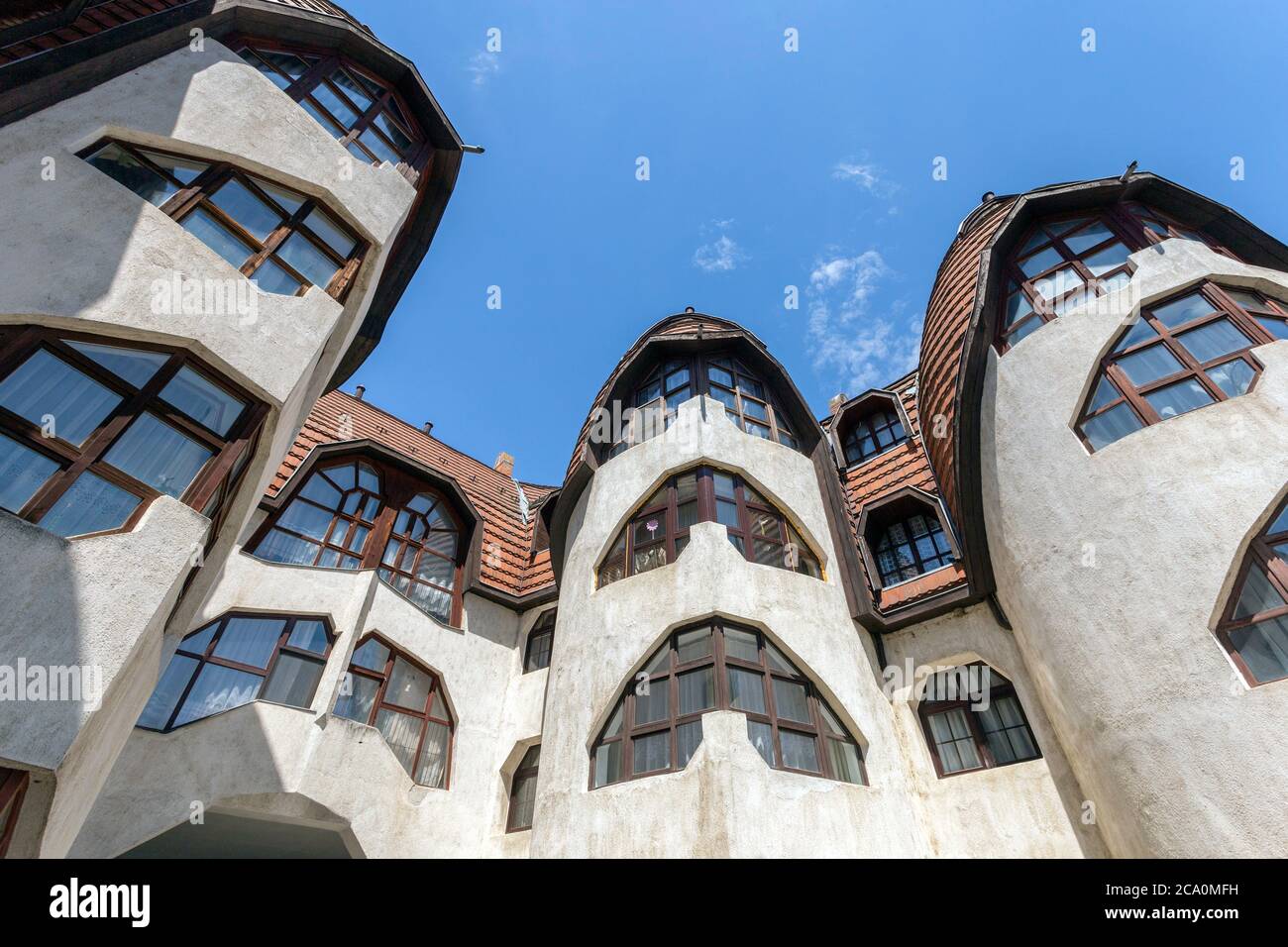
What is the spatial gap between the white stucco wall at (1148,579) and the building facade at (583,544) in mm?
41

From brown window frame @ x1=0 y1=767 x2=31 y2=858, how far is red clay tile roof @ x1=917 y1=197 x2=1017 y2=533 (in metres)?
11.7

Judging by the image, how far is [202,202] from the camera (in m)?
7.40

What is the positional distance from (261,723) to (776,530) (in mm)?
9381

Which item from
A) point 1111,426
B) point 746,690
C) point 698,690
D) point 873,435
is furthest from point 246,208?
point 873,435

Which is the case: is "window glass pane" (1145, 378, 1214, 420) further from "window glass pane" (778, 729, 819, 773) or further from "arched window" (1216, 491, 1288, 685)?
"window glass pane" (778, 729, 819, 773)

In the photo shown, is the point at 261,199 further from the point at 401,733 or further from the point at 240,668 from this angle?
the point at 401,733

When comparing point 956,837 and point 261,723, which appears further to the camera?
point 261,723

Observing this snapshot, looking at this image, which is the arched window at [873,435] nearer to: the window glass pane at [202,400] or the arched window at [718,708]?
the arched window at [718,708]

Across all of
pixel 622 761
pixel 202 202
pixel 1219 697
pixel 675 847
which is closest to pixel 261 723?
pixel 622 761

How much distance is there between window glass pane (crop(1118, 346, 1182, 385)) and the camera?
9008 millimetres

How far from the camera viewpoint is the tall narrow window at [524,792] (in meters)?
12.1

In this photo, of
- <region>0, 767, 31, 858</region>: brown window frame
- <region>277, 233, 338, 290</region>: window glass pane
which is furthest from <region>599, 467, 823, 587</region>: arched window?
<region>0, 767, 31, 858</region>: brown window frame
